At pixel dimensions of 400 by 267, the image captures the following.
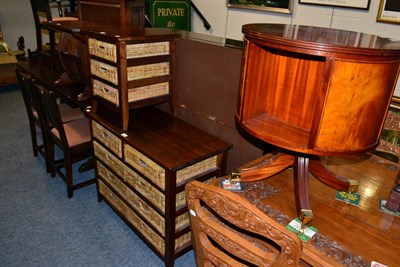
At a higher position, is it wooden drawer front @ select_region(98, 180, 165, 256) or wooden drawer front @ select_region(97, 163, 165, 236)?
wooden drawer front @ select_region(97, 163, 165, 236)

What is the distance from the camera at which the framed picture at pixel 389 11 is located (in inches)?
87.0

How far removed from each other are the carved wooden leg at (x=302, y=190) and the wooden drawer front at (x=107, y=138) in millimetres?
1064

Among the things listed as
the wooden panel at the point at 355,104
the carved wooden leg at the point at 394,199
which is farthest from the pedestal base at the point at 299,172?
the wooden panel at the point at 355,104

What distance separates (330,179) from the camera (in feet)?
4.14

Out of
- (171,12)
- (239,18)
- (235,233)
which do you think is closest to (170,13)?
(171,12)

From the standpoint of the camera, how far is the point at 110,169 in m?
2.07

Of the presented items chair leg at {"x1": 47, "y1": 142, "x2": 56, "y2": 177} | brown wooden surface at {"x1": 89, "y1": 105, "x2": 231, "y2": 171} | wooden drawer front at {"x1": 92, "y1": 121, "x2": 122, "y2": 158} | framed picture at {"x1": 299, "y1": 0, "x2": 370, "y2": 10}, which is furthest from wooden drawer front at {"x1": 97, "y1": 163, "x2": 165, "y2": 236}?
framed picture at {"x1": 299, "y1": 0, "x2": 370, "y2": 10}

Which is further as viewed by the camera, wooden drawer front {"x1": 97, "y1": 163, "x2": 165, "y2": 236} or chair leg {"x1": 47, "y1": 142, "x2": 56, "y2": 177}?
chair leg {"x1": 47, "y1": 142, "x2": 56, "y2": 177}

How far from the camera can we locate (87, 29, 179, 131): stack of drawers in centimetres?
165

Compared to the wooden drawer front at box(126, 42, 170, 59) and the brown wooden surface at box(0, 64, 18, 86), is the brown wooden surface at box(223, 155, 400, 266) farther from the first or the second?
the brown wooden surface at box(0, 64, 18, 86)

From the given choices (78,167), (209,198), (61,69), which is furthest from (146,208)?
(61,69)

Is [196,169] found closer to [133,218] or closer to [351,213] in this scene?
[133,218]

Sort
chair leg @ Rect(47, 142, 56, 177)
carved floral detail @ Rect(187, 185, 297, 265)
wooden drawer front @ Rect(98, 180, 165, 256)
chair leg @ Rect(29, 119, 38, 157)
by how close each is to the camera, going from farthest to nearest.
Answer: chair leg @ Rect(29, 119, 38, 157) → chair leg @ Rect(47, 142, 56, 177) → wooden drawer front @ Rect(98, 180, 165, 256) → carved floral detail @ Rect(187, 185, 297, 265)

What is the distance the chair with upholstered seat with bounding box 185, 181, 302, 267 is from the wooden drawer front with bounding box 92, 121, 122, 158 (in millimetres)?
987
